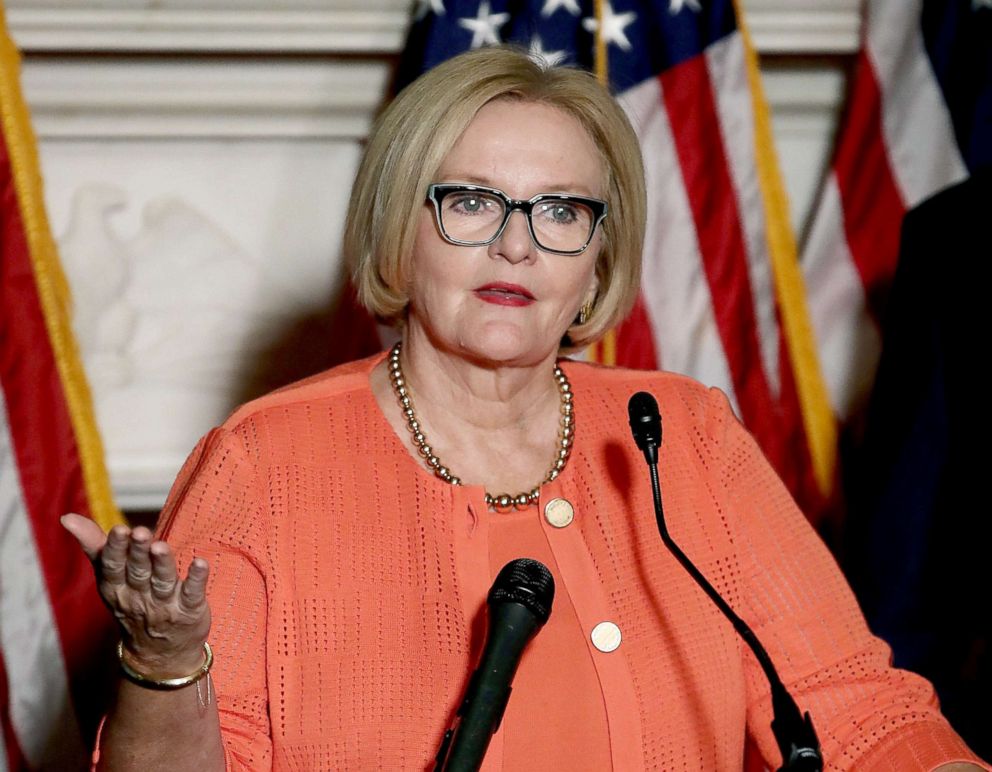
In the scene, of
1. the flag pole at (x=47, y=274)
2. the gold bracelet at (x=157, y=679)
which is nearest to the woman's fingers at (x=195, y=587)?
the gold bracelet at (x=157, y=679)

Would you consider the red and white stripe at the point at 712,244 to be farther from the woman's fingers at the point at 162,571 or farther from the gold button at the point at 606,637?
the woman's fingers at the point at 162,571

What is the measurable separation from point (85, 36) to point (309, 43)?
45cm

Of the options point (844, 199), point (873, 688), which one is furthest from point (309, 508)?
point (844, 199)

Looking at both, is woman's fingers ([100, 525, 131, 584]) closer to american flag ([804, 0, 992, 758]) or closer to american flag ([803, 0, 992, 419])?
american flag ([804, 0, 992, 758])

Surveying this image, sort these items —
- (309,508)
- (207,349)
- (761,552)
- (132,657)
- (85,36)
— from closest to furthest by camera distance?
(132,657) → (309,508) → (761,552) → (85,36) → (207,349)

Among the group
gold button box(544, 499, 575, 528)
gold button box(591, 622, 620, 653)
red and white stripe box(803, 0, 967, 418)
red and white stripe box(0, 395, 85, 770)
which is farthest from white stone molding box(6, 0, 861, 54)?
gold button box(591, 622, 620, 653)

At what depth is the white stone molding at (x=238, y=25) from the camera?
8.36ft

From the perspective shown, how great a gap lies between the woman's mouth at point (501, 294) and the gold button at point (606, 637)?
0.45 meters

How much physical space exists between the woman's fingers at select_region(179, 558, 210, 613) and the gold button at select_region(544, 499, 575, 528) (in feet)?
2.06

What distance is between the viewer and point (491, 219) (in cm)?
175

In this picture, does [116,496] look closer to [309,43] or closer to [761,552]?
[309,43]

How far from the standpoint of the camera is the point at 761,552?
5.95 feet

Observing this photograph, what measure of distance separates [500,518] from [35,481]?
107cm

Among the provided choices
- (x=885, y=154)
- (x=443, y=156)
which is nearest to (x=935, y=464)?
(x=885, y=154)
